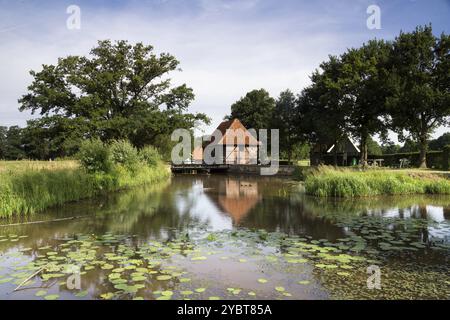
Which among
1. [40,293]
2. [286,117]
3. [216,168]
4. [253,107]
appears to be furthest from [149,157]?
[253,107]

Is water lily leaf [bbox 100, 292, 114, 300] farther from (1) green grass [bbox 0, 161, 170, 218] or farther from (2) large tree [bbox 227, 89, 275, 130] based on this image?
(2) large tree [bbox 227, 89, 275, 130]

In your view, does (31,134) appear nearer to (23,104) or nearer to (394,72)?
(23,104)

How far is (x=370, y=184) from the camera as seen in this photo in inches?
724

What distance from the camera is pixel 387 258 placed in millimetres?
7312

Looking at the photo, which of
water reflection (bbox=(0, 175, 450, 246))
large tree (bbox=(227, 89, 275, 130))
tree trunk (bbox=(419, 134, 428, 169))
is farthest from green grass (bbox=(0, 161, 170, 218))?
large tree (bbox=(227, 89, 275, 130))

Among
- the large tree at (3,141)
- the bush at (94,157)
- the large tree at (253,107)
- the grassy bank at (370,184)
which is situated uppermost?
the large tree at (253,107)

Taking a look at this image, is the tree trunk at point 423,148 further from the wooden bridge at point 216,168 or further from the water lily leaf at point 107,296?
the water lily leaf at point 107,296

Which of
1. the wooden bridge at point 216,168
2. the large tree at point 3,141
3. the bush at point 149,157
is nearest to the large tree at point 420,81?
the wooden bridge at point 216,168

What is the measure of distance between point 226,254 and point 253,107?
5464 cm

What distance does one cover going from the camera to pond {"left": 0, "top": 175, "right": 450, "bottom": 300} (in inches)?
221

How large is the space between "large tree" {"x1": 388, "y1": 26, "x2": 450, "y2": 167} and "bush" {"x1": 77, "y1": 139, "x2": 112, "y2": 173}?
803 inches

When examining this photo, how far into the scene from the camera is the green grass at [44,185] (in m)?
12.1

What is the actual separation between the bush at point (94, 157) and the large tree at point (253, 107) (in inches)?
1607

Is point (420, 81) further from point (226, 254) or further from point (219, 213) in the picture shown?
point (226, 254)
